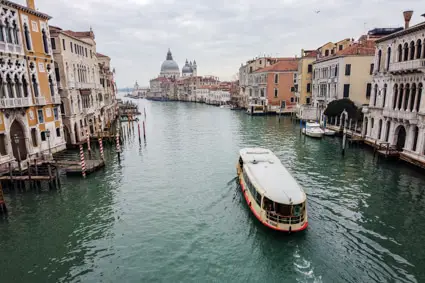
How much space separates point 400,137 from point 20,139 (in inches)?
1197

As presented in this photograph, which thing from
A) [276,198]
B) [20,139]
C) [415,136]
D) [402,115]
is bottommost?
[276,198]

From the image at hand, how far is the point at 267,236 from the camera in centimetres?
1248

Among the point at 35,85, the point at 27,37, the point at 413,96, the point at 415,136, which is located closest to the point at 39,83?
the point at 35,85

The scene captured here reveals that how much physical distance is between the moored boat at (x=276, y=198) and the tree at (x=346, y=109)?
22.2 meters

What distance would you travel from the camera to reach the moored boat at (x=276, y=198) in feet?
39.8

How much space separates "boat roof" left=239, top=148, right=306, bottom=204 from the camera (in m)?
12.4

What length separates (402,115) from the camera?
22.6 m

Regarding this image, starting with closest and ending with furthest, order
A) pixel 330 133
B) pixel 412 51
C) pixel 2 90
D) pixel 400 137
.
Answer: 1. pixel 2 90
2. pixel 412 51
3. pixel 400 137
4. pixel 330 133

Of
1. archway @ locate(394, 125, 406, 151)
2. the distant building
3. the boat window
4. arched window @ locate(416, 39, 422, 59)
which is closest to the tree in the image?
the distant building

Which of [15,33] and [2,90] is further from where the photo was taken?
[15,33]

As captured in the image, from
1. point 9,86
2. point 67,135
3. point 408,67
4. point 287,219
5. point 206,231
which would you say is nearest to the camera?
point 287,219

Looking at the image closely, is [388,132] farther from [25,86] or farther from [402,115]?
[25,86]

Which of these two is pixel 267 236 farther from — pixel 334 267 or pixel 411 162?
pixel 411 162

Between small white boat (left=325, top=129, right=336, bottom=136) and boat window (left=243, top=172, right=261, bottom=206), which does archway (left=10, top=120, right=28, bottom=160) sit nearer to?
boat window (left=243, top=172, right=261, bottom=206)
